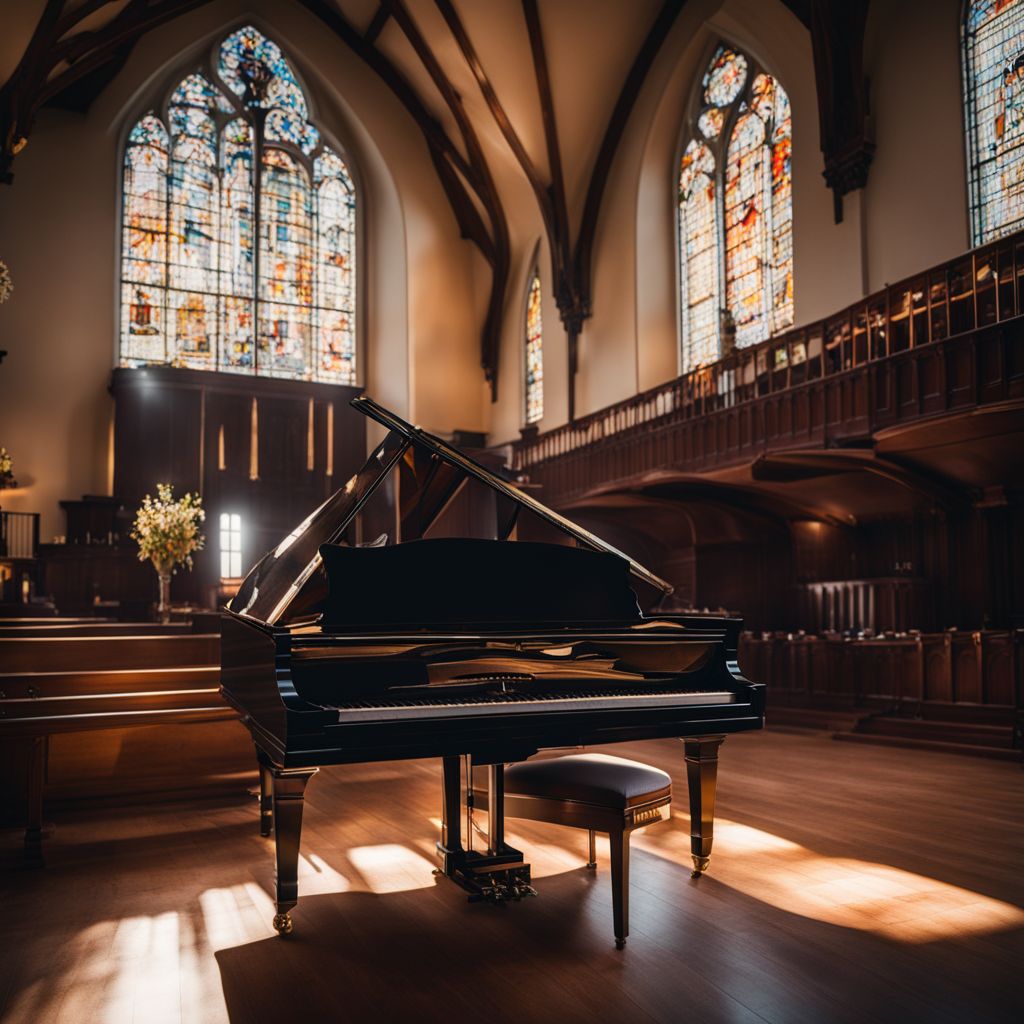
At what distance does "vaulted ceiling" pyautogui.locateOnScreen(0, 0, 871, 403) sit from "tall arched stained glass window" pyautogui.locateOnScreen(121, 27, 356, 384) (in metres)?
1.55

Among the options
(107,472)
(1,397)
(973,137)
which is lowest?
(107,472)

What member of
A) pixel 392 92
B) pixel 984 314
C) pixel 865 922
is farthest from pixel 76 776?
pixel 392 92

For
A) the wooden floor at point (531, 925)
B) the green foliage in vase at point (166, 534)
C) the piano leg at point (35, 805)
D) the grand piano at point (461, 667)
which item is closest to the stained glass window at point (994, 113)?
the wooden floor at point (531, 925)

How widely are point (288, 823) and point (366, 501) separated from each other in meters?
1.54

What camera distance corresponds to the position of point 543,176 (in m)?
14.5

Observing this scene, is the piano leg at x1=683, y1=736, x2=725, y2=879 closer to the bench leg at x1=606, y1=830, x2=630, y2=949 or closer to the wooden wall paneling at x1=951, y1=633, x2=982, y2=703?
the bench leg at x1=606, y1=830, x2=630, y2=949

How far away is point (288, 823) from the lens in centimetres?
262

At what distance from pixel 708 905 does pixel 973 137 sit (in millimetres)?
8361

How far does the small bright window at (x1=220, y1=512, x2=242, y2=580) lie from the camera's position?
1476 centimetres

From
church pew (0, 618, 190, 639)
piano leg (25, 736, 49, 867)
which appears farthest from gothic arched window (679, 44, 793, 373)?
piano leg (25, 736, 49, 867)

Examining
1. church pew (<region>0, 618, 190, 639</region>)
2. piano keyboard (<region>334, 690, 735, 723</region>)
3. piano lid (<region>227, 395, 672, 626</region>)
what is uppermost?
piano lid (<region>227, 395, 672, 626</region>)

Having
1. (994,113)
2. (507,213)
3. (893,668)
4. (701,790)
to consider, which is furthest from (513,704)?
(507,213)

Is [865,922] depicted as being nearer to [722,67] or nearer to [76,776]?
[76,776]

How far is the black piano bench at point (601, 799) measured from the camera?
267 cm
